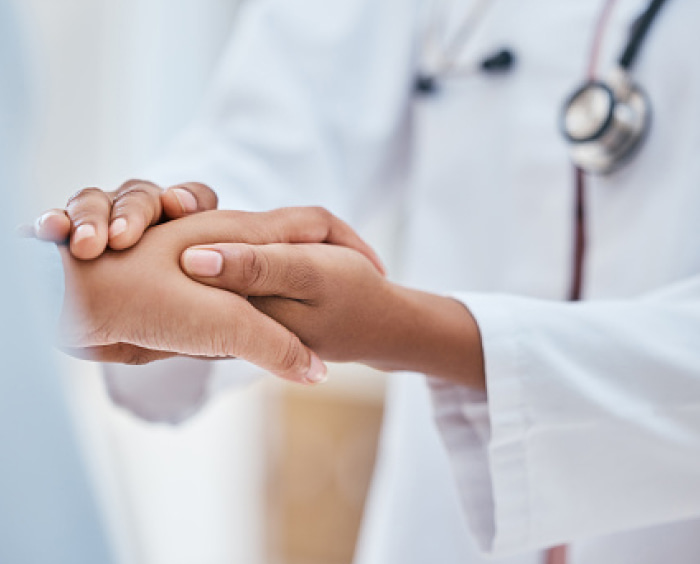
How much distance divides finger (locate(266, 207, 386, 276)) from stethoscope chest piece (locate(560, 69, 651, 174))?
0.20 metres

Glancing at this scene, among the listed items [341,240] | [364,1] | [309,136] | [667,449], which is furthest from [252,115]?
[667,449]

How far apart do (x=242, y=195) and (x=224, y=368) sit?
0.43ft

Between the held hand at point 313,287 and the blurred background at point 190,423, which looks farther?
the blurred background at point 190,423

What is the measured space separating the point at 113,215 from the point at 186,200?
51 millimetres

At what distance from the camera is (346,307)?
→ 402 mm

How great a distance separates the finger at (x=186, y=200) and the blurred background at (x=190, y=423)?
0.13m

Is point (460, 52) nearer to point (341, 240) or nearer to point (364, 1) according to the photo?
point (364, 1)

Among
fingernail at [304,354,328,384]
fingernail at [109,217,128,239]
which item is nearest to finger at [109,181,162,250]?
fingernail at [109,217,128,239]

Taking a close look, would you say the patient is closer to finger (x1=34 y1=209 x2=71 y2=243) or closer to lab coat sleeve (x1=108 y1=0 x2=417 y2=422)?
finger (x1=34 y1=209 x2=71 y2=243)

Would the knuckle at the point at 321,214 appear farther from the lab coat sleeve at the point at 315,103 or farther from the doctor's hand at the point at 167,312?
the lab coat sleeve at the point at 315,103

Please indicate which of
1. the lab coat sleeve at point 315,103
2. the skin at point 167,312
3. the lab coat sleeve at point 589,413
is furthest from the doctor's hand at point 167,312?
the lab coat sleeve at point 315,103

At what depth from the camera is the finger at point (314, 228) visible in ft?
1.36

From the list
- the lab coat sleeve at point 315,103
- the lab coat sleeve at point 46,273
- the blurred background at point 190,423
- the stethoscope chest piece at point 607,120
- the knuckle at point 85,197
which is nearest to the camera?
the lab coat sleeve at point 46,273

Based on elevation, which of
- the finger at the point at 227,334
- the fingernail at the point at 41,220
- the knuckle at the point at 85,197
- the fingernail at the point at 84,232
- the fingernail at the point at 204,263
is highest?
the fingernail at the point at 41,220
